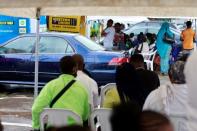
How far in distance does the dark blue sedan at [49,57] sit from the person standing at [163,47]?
377 centimetres

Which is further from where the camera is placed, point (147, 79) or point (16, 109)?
point (16, 109)

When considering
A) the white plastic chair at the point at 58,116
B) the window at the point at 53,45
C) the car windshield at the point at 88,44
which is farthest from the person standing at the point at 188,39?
the white plastic chair at the point at 58,116

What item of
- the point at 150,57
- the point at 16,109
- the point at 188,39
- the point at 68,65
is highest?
the point at 68,65

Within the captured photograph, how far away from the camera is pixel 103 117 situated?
5.53 meters

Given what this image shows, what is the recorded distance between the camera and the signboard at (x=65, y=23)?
17547 millimetres

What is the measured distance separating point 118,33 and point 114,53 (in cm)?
412

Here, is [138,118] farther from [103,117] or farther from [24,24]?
[24,24]

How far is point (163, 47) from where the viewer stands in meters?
16.1

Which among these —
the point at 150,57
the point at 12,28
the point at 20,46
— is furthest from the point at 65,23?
the point at 20,46

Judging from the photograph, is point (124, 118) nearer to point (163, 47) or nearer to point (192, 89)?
point (192, 89)

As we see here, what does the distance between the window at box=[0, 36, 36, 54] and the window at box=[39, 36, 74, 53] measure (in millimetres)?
265

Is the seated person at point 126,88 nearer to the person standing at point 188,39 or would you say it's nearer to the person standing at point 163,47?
the person standing at point 163,47

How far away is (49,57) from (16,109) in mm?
1864

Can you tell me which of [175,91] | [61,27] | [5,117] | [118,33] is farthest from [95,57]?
[175,91]
